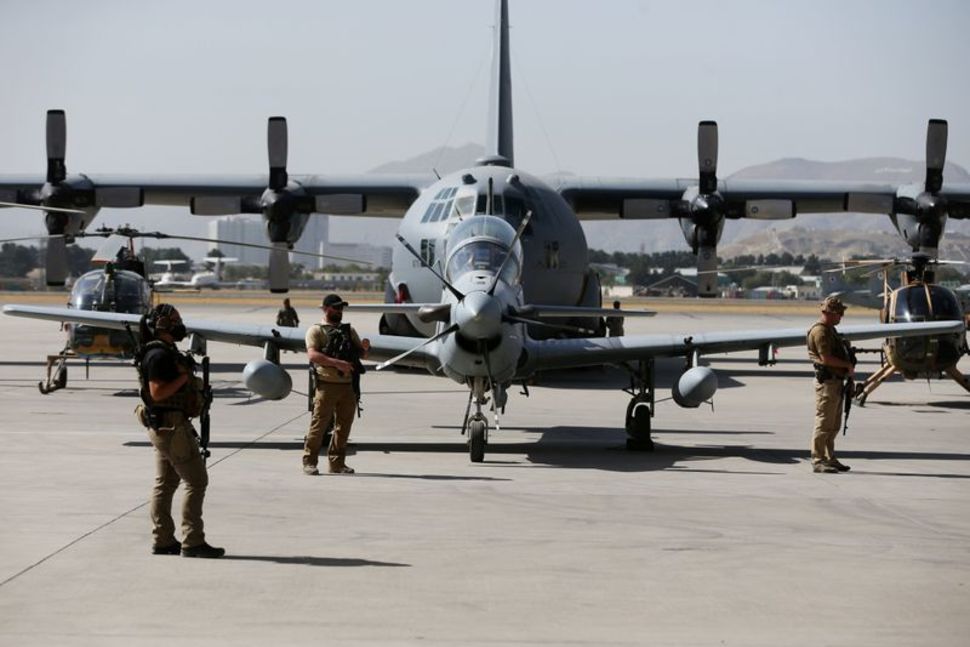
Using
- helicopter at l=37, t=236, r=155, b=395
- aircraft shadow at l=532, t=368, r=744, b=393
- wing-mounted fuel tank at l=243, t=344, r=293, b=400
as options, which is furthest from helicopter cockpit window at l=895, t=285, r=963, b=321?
helicopter at l=37, t=236, r=155, b=395

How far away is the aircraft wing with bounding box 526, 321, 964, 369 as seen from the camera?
16.4m

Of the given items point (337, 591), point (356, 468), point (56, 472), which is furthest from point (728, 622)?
point (56, 472)

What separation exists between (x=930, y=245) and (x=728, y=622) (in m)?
27.2

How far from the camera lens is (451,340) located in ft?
49.0

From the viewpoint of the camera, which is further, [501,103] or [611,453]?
[501,103]

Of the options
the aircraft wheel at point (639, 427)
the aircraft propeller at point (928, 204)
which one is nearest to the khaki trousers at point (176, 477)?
the aircraft wheel at point (639, 427)

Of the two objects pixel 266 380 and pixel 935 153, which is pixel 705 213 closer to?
pixel 935 153

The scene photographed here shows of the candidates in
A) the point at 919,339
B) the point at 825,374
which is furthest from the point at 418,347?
the point at 919,339

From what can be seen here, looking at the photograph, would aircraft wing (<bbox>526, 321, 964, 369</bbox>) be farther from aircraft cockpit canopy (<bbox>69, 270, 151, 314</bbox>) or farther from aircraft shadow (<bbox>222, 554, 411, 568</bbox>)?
aircraft cockpit canopy (<bbox>69, 270, 151, 314</bbox>)

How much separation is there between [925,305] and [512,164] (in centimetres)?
1156

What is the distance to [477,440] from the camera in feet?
49.7

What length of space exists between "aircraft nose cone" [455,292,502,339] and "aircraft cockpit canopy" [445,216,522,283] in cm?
128

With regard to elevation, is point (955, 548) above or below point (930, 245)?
below

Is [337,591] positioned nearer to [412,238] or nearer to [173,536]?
[173,536]
